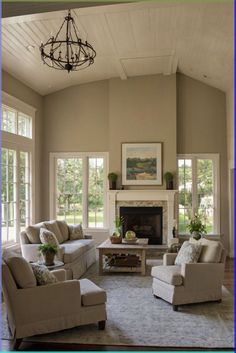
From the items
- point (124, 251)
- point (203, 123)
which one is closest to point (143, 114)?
point (203, 123)

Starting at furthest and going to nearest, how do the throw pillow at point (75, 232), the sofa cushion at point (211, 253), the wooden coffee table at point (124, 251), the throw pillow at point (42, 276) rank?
the throw pillow at point (75, 232)
the wooden coffee table at point (124, 251)
the sofa cushion at point (211, 253)
the throw pillow at point (42, 276)

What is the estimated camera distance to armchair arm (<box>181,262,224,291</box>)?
473 centimetres

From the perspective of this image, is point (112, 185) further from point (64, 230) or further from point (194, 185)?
point (194, 185)

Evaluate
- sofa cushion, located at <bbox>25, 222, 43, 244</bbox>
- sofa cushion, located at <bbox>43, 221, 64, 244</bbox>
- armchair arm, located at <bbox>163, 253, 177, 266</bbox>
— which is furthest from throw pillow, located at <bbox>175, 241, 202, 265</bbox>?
sofa cushion, located at <bbox>43, 221, 64, 244</bbox>

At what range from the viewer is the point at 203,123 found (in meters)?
8.70

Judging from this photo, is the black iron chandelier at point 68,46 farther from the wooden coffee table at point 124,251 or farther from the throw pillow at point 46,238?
the wooden coffee table at point 124,251

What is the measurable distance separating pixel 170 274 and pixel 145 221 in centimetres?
392

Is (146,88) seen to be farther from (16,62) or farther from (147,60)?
(16,62)

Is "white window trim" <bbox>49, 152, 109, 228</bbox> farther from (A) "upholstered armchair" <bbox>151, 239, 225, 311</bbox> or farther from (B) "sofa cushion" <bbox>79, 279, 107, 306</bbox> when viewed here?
(B) "sofa cushion" <bbox>79, 279, 107, 306</bbox>

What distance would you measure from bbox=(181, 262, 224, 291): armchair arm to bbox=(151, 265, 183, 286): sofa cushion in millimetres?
86

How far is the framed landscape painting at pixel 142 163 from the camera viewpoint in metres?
8.61

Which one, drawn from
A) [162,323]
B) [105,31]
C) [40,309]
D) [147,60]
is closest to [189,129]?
[147,60]

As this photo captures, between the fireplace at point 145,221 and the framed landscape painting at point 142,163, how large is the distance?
25.2 inches

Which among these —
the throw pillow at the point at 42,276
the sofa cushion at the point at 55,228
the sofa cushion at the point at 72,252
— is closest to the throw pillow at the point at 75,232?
the sofa cushion at the point at 55,228
